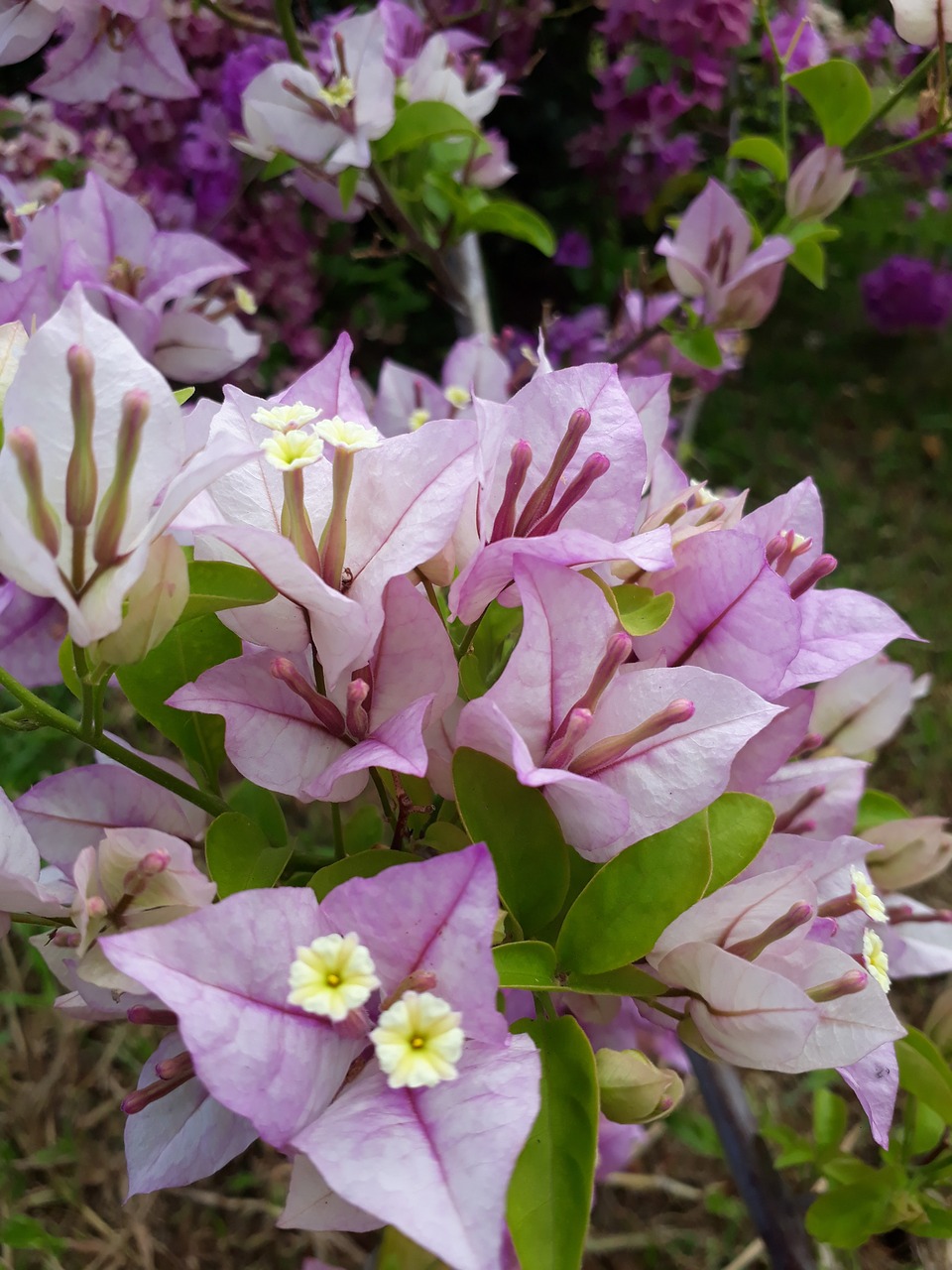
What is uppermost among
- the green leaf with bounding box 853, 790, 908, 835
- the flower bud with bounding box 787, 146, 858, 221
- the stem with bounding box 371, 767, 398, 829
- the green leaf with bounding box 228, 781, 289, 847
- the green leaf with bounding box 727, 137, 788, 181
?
the green leaf with bounding box 727, 137, 788, 181

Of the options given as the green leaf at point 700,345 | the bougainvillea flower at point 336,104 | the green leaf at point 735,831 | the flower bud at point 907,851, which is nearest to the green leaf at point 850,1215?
the flower bud at point 907,851

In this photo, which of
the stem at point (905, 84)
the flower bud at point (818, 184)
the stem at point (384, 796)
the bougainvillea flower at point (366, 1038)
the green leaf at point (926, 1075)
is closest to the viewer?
the bougainvillea flower at point (366, 1038)

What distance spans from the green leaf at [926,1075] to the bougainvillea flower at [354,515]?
1.01ft

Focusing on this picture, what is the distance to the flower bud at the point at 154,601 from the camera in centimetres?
25

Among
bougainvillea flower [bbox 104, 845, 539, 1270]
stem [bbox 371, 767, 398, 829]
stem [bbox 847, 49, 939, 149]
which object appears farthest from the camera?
stem [bbox 847, 49, 939, 149]

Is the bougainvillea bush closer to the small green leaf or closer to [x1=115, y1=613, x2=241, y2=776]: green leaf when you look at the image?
[x1=115, y1=613, x2=241, y2=776]: green leaf

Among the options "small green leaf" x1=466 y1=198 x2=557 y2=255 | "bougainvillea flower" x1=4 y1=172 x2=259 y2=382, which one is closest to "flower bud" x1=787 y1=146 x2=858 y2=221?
"small green leaf" x1=466 y1=198 x2=557 y2=255

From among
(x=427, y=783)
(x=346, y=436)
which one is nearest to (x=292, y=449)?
(x=346, y=436)

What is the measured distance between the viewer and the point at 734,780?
1.12ft

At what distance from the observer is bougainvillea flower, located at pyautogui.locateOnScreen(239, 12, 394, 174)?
1.96 ft

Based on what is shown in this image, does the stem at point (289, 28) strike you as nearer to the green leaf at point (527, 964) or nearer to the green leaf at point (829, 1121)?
the green leaf at point (527, 964)

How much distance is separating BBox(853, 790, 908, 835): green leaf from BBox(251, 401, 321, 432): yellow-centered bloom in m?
0.37

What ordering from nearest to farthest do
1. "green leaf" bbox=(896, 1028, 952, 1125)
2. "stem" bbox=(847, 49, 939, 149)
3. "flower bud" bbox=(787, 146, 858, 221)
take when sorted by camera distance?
"green leaf" bbox=(896, 1028, 952, 1125)
"stem" bbox=(847, 49, 939, 149)
"flower bud" bbox=(787, 146, 858, 221)

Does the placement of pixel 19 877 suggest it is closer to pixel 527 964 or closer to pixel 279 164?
pixel 527 964
